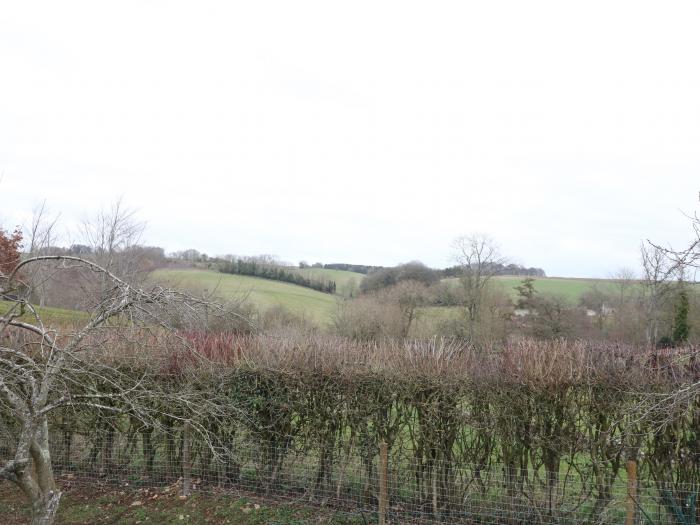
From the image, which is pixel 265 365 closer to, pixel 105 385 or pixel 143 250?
pixel 105 385

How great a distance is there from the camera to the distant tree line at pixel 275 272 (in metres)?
48.0

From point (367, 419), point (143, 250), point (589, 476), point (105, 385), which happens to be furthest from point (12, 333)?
point (143, 250)

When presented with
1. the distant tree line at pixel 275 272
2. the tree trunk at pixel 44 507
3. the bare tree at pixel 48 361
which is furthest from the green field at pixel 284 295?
the tree trunk at pixel 44 507

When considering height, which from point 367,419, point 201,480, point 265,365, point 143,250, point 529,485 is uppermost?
point 143,250

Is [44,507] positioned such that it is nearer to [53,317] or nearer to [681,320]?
[53,317]

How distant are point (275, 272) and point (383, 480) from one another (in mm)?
46491

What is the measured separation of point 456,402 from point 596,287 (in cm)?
4229

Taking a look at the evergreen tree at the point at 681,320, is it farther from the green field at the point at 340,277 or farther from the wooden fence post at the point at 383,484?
the wooden fence post at the point at 383,484

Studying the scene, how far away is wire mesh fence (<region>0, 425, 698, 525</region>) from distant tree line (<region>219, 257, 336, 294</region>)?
38.6 metres

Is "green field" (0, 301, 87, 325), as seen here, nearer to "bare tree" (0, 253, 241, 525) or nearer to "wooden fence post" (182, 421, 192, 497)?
"bare tree" (0, 253, 241, 525)

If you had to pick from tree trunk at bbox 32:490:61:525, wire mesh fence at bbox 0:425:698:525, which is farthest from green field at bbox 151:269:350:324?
tree trunk at bbox 32:490:61:525

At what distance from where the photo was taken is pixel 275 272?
171 ft

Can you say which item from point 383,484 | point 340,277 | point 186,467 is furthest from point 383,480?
point 340,277

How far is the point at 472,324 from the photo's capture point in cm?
3619
